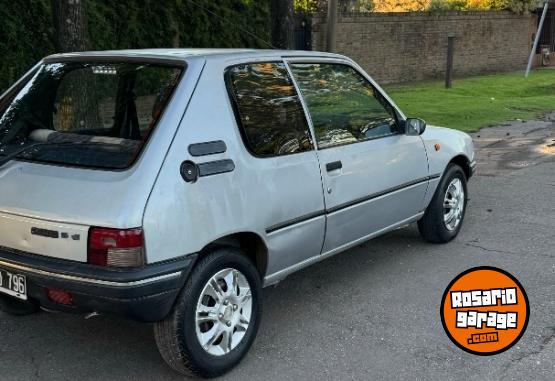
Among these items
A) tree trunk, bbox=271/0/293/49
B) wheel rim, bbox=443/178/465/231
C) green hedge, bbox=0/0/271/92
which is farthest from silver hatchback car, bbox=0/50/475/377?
green hedge, bbox=0/0/271/92

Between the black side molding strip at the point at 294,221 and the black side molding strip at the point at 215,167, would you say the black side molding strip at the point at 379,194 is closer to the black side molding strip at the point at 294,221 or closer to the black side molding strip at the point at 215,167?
the black side molding strip at the point at 294,221

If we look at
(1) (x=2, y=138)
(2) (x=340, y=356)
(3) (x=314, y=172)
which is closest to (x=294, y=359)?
(2) (x=340, y=356)

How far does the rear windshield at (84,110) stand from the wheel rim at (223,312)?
0.85 metres

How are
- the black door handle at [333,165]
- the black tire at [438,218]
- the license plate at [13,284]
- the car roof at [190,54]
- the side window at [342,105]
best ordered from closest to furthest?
the license plate at [13,284] < the car roof at [190,54] < the black door handle at [333,165] < the side window at [342,105] < the black tire at [438,218]

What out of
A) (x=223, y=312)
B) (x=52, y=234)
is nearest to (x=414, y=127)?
(x=223, y=312)

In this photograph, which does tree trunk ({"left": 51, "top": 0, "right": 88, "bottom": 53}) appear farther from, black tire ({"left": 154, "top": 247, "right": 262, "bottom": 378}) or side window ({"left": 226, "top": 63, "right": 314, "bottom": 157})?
black tire ({"left": 154, "top": 247, "right": 262, "bottom": 378})

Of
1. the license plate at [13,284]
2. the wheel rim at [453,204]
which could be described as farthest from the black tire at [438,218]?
the license plate at [13,284]

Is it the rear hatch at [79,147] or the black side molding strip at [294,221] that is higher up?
the rear hatch at [79,147]

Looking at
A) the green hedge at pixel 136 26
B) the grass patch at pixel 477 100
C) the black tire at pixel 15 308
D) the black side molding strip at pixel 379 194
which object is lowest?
the grass patch at pixel 477 100

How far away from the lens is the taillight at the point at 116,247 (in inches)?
120

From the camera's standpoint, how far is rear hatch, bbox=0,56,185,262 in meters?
3.12

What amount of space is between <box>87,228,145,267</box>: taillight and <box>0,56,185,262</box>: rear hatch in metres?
0.04

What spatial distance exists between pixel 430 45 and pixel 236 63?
19.6 metres

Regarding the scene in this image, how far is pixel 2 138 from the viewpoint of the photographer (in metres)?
3.88
